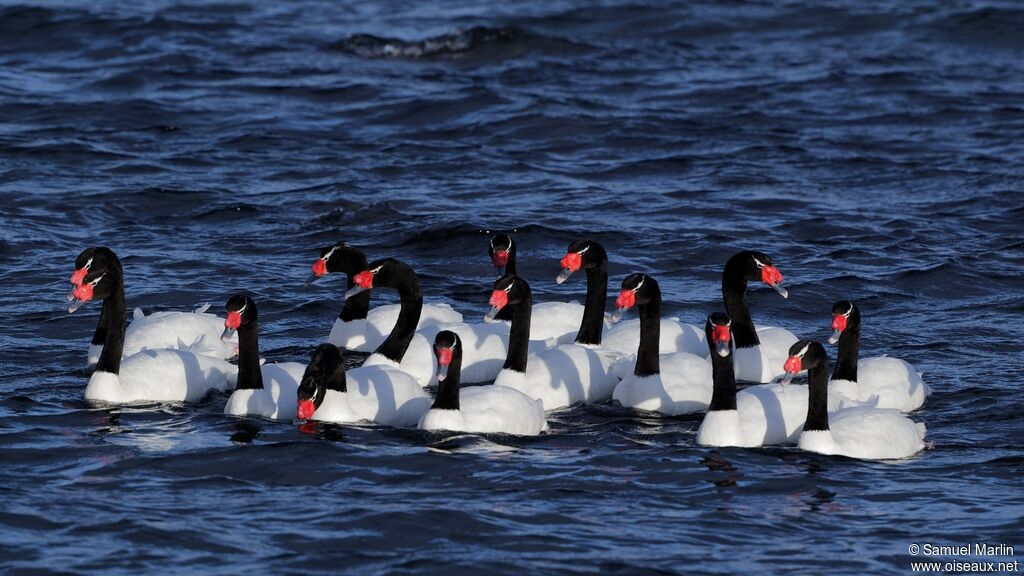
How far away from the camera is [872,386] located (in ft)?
50.4

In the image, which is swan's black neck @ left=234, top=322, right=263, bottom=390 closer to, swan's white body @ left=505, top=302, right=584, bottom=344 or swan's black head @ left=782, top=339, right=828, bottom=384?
swan's white body @ left=505, top=302, right=584, bottom=344

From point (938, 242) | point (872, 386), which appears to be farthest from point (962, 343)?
point (938, 242)

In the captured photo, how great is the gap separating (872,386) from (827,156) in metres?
12.5

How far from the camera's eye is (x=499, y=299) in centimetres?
1590

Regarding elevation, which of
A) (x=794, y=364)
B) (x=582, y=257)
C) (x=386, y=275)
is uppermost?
(x=582, y=257)

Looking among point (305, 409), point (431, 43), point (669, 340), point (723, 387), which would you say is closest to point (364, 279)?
point (305, 409)

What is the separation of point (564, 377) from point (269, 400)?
2707 mm

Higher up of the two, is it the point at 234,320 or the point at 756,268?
the point at 756,268

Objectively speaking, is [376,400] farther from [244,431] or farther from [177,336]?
[177,336]

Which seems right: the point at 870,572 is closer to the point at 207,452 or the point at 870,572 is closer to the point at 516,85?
the point at 207,452

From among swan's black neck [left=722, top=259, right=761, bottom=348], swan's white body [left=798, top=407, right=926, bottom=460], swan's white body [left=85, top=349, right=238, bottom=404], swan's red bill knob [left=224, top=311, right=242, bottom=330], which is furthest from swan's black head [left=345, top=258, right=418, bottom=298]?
swan's white body [left=798, top=407, right=926, bottom=460]

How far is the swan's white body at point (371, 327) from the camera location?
1770 cm

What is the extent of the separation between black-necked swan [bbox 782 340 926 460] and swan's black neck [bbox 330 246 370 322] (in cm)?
530

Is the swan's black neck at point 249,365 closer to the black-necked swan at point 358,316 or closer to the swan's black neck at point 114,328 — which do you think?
the swan's black neck at point 114,328
